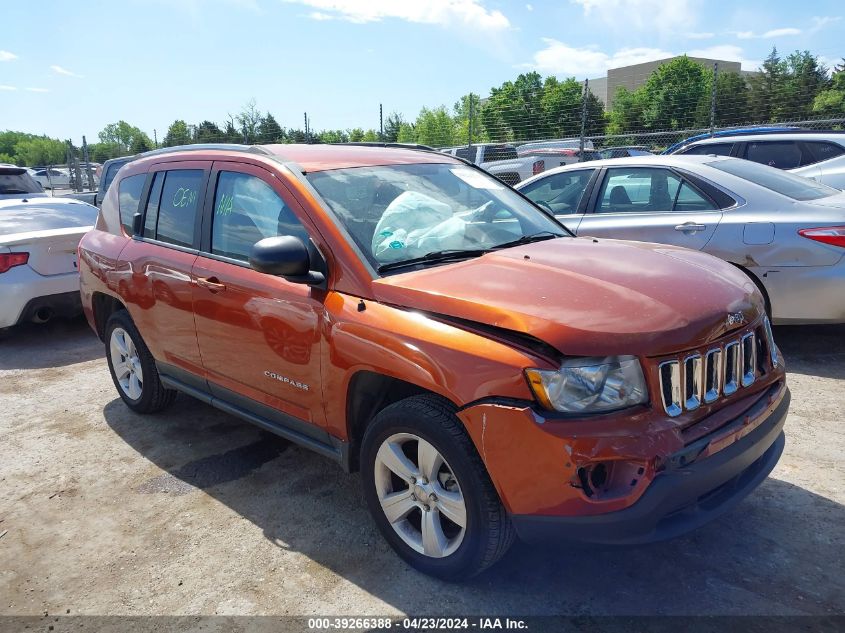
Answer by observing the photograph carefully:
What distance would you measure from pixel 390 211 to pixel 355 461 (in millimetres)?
1227

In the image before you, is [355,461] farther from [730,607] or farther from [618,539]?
[730,607]

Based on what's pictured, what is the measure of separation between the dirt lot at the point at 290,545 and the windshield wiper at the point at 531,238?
4.84 ft

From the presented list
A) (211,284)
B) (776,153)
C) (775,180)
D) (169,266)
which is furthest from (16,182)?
(776,153)

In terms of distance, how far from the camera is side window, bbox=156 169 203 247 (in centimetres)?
382

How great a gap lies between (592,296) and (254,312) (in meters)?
1.69

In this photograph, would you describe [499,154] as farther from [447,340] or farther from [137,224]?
[447,340]

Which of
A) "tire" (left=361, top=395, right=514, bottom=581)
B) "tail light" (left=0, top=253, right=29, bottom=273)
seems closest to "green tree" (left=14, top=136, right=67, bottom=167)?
"tail light" (left=0, top=253, right=29, bottom=273)

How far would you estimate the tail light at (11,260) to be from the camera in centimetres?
644

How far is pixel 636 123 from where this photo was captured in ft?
159

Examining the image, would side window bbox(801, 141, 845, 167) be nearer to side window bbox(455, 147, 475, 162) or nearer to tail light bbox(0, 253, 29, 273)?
tail light bbox(0, 253, 29, 273)

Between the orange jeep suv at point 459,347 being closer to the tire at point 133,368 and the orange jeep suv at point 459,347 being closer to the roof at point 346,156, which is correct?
the roof at point 346,156

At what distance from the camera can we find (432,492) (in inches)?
102

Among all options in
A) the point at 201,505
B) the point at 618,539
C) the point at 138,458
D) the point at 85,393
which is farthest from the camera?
the point at 85,393

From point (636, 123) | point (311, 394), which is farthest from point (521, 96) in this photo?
point (636, 123)
